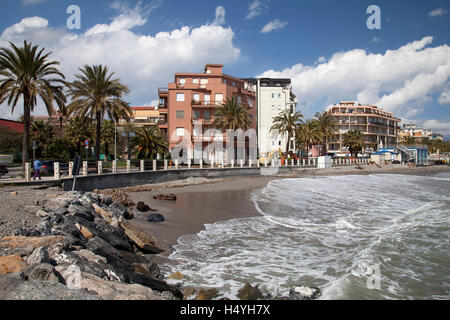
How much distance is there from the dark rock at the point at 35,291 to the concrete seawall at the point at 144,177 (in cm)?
1236

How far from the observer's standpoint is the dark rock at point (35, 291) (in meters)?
3.85

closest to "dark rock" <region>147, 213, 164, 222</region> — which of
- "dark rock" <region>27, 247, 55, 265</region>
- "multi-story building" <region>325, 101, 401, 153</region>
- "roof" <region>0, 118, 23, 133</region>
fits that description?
"dark rock" <region>27, 247, 55, 265</region>

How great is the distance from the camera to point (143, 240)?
8.51m

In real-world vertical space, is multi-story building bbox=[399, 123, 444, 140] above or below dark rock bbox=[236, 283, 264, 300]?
above

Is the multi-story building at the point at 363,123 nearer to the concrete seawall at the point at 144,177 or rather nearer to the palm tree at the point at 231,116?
the palm tree at the point at 231,116

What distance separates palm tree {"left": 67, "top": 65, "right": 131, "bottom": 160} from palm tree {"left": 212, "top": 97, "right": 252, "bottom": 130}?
17680mm

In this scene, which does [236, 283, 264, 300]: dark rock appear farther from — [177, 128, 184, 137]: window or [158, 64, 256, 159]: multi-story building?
[177, 128, 184, 137]: window

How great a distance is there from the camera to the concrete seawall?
59.5ft

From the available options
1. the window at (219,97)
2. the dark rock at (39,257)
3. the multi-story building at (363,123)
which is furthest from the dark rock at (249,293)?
the multi-story building at (363,123)

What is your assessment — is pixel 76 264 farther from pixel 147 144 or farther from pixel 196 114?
pixel 196 114

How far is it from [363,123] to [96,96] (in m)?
90.9

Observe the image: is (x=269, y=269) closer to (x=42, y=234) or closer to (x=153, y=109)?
(x=42, y=234)

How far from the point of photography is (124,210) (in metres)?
11.9

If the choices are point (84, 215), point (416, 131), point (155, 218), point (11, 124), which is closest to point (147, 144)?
point (155, 218)
